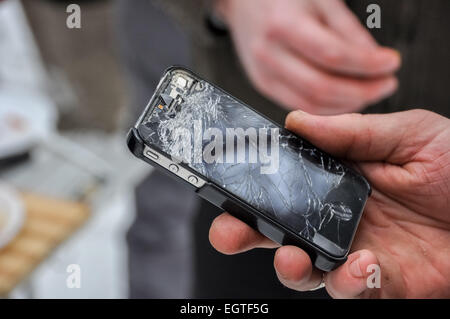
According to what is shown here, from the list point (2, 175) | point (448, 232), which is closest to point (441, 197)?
point (448, 232)

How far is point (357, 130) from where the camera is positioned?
1.11 ft

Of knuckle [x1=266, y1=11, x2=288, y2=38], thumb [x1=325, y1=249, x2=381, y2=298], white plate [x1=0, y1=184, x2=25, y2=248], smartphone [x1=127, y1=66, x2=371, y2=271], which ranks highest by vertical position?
knuckle [x1=266, y1=11, x2=288, y2=38]

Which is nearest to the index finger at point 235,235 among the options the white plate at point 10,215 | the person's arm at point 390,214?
the person's arm at point 390,214

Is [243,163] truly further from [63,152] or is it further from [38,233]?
[63,152]

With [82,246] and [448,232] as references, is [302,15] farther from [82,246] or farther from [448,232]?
[82,246]

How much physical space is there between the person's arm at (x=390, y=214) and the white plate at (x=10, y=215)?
12.7 inches

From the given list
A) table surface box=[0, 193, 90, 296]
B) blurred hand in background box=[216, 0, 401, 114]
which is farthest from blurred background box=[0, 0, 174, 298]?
blurred hand in background box=[216, 0, 401, 114]

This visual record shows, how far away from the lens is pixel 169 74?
0.32m

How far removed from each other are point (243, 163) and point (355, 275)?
8 cm

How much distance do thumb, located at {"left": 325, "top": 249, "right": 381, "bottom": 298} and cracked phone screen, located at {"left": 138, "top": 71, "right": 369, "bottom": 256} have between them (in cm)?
1

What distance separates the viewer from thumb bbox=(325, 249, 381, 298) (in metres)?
0.31

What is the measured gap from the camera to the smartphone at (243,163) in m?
0.31

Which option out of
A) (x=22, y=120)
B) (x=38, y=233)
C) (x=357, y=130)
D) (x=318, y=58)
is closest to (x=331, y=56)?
(x=318, y=58)

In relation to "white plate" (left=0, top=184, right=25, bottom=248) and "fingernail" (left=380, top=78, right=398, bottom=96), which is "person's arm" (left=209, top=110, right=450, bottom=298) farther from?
"white plate" (left=0, top=184, right=25, bottom=248)
